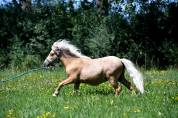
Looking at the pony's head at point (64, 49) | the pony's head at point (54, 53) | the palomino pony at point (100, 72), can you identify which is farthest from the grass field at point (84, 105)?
the pony's head at point (64, 49)

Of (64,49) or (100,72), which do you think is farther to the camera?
(64,49)

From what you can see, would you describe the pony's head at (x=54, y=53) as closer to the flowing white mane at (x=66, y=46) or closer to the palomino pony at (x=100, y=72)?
the flowing white mane at (x=66, y=46)

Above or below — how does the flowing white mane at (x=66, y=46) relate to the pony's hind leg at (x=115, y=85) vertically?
above

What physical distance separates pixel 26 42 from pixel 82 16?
3643mm

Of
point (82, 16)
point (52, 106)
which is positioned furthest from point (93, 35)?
point (52, 106)

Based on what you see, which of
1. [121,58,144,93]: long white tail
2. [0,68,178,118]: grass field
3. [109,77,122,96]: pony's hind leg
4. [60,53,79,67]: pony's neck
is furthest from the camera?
[60,53,79,67]: pony's neck

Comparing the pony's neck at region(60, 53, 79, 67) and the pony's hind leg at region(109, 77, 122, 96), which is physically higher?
the pony's neck at region(60, 53, 79, 67)

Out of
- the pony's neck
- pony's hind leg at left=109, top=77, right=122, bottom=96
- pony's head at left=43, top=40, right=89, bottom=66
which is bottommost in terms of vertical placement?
pony's hind leg at left=109, top=77, right=122, bottom=96

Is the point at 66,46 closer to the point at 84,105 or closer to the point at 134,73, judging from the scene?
the point at 134,73

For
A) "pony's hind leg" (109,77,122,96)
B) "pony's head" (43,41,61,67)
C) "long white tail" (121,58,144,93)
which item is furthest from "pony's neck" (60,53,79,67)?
"long white tail" (121,58,144,93)

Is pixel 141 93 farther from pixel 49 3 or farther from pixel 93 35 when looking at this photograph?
pixel 49 3

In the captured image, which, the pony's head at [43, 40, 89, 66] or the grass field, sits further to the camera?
the pony's head at [43, 40, 89, 66]

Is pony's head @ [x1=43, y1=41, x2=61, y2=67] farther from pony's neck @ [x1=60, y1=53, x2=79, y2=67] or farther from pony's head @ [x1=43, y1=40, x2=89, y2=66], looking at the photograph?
pony's neck @ [x1=60, y1=53, x2=79, y2=67]

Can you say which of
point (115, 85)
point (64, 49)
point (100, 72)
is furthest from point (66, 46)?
point (115, 85)
